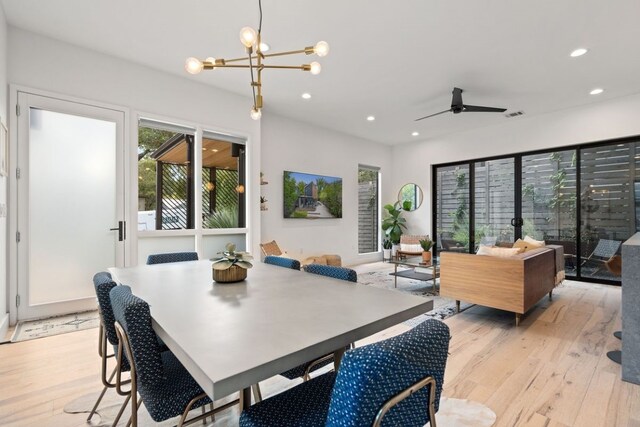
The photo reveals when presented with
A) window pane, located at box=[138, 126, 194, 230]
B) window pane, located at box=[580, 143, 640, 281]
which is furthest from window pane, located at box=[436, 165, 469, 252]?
window pane, located at box=[138, 126, 194, 230]

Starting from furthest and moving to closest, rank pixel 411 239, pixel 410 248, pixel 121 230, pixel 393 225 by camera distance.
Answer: pixel 393 225, pixel 411 239, pixel 410 248, pixel 121 230

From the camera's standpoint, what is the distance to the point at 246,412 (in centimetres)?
106

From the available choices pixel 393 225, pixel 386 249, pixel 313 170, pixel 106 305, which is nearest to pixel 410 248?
pixel 393 225

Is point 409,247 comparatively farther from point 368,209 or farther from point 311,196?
point 311,196

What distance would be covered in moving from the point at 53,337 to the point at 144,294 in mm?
2261

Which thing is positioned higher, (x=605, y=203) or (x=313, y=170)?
(x=313, y=170)

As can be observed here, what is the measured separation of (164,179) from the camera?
4066 millimetres

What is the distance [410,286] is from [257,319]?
4120 millimetres

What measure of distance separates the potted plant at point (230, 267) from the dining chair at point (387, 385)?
31.0 inches

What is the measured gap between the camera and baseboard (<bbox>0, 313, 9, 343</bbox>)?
108 inches

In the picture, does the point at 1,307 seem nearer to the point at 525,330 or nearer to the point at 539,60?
the point at 525,330

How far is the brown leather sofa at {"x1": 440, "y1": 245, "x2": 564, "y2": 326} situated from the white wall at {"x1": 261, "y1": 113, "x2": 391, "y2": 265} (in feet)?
9.12

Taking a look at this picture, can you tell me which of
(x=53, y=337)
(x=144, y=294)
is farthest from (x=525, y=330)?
(x=53, y=337)

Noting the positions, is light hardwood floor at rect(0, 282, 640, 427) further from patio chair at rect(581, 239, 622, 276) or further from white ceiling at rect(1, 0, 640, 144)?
white ceiling at rect(1, 0, 640, 144)
